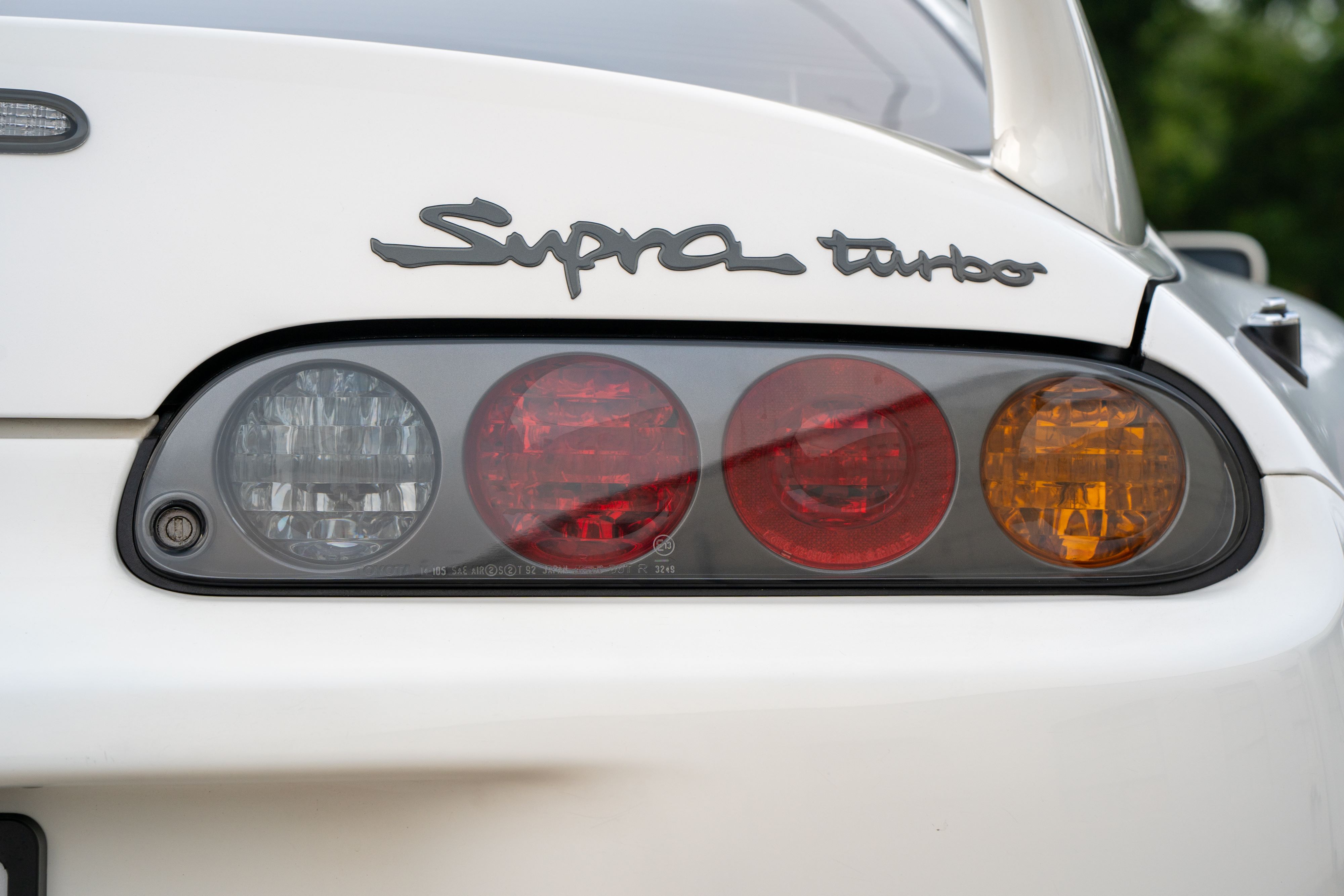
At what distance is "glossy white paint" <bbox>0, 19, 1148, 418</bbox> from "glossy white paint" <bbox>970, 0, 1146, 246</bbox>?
10 cm

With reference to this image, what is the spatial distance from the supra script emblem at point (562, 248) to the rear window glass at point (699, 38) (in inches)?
25.6

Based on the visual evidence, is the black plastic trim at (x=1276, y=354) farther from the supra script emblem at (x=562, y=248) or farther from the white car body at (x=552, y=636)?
the supra script emblem at (x=562, y=248)

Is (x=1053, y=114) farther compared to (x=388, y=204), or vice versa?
(x=1053, y=114)

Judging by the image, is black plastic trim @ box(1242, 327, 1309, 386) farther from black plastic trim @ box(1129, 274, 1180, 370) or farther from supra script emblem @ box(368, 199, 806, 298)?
supra script emblem @ box(368, 199, 806, 298)

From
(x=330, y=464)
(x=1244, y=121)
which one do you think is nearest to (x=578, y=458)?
(x=330, y=464)

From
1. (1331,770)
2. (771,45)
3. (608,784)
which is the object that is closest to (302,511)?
(608,784)

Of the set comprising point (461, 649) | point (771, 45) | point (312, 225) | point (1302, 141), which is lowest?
point (461, 649)

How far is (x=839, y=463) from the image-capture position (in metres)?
0.93

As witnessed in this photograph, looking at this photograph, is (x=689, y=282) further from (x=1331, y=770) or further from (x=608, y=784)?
(x=1331, y=770)

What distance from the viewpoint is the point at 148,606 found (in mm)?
853

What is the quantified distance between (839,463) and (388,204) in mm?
459

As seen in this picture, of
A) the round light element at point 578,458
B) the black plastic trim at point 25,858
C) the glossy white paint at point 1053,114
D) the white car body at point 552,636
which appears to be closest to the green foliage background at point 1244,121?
the glossy white paint at point 1053,114

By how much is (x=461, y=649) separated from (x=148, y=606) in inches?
10.6

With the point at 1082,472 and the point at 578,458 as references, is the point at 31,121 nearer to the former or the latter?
the point at 578,458
